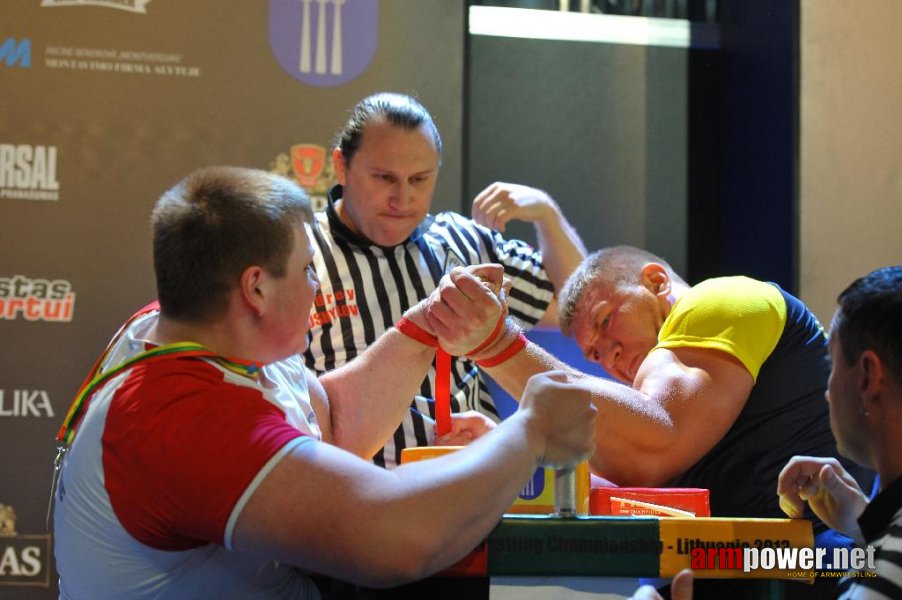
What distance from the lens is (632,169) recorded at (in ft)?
11.9

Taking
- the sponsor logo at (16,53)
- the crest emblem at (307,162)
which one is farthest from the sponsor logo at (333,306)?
the sponsor logo at (16,53)

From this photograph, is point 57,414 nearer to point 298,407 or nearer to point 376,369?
point 376,369

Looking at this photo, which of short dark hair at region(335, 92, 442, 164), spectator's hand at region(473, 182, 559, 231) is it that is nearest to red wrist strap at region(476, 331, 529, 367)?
short dark hair at region(335, 92, 442, 164)

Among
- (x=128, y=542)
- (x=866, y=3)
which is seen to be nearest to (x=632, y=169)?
(x=866, y=3)

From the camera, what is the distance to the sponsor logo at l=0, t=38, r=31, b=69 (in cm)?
291

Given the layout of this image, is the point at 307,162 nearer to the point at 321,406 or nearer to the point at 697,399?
the point at 321,406

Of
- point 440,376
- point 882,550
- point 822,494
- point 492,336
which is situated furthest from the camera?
point 492,336

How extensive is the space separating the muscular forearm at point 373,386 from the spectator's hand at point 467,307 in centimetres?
12

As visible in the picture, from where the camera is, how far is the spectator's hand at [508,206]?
9.66 feet

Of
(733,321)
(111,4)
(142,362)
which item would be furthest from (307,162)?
(142,362)

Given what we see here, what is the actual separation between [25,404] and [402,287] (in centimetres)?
111

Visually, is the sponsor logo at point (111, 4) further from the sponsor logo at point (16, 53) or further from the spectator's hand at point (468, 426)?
the spectator's hand at point (468, 426)

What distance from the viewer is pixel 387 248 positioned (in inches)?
109

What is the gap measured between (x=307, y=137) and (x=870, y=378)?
2.00 meters
